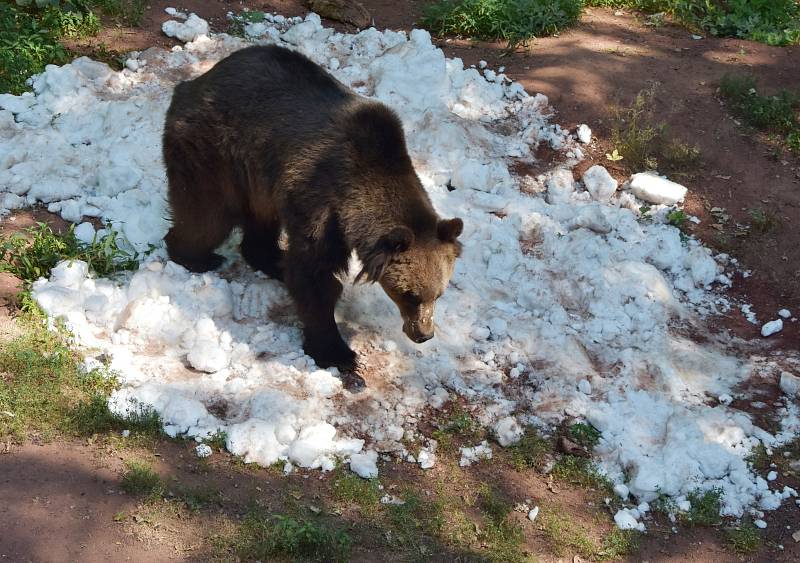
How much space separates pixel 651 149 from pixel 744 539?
14.3ft

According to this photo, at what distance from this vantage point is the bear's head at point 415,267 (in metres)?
5.12

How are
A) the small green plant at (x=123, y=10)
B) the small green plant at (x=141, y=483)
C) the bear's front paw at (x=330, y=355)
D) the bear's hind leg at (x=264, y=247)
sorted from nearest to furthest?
the small green plant at (x=141, y=483) → the bear's front paw at (x=330, y=355) → the bear's hind leg at (x=264, y=247) → the small green plant at (x=123, y=10)

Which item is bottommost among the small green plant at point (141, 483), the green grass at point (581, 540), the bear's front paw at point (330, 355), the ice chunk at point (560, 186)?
the bear's front paw at point (330, 355)

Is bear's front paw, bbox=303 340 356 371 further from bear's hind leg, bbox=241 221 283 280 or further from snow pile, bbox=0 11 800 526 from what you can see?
bear's hind leg, bbox=241 221 283 280

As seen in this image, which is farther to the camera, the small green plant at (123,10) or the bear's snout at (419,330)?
the small green plant at (123,10)

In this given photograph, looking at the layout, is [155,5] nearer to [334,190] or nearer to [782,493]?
[334,190]

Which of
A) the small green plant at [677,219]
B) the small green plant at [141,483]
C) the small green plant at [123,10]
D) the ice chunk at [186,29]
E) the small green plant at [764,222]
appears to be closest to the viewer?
the small green plant at [141,483]

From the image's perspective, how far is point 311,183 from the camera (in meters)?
5.41

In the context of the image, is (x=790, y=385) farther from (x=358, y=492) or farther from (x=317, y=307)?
(x=317, y=307)

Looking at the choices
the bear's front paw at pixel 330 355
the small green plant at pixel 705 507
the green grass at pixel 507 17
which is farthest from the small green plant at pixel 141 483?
the green grass at pixel 507 17

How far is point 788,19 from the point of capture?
1011 cm

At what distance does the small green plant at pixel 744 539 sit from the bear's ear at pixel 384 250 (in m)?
2.63

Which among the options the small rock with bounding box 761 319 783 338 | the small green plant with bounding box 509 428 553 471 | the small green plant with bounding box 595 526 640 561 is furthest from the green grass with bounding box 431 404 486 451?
the small rock with bounding box 761 319 783 338

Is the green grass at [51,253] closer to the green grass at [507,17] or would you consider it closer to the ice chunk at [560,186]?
the ice chunk at [560,186]
